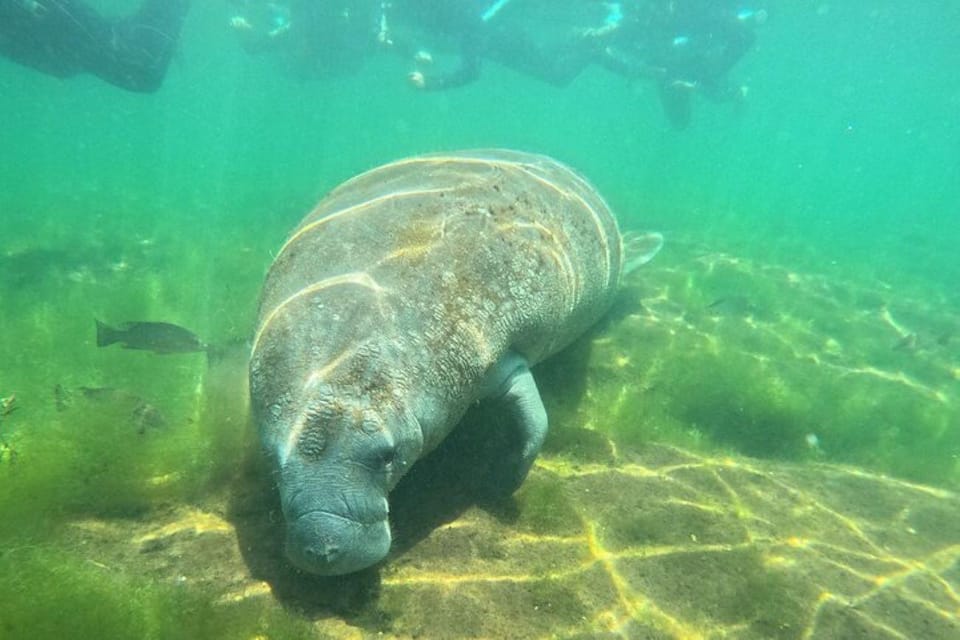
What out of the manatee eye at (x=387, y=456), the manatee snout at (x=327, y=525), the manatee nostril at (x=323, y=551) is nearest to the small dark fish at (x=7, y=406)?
the manatee snout at (x=327, y=525)

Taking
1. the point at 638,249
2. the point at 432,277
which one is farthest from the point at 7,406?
the point at 638,249

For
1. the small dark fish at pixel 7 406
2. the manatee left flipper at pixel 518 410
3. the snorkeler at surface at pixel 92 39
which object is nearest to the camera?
the manatee left flipper at pixel 518 410

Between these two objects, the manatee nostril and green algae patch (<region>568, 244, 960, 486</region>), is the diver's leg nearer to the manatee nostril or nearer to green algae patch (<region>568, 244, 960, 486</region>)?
green algae patch (<region>568, 244, 960, 486</region>)

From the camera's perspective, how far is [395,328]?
3.13 meters

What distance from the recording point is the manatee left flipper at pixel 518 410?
3.75 m

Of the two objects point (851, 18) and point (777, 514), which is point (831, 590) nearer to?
point (777, 514)

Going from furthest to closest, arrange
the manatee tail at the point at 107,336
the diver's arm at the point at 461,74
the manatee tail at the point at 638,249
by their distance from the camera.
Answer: the diver's arm at the point at 461,74, the manatee tail at the point at 638,249, the manatee tail at the point at 107,336

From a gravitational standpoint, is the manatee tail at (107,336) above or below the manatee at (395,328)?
below

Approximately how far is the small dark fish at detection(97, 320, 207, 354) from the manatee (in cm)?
276

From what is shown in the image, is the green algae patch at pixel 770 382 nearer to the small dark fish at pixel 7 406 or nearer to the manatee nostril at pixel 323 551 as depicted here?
the manatee nostril at pixel 323 551

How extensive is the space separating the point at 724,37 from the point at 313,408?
87.8 ft

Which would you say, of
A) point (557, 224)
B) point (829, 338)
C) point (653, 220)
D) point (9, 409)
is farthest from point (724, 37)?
point (9, 409)

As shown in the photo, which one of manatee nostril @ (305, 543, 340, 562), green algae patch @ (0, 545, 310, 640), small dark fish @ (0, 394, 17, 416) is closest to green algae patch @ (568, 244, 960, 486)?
manatee nostril @ (305, 543, 340, 562)

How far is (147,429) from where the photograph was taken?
4246 millimetres
